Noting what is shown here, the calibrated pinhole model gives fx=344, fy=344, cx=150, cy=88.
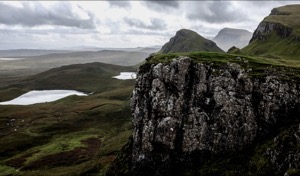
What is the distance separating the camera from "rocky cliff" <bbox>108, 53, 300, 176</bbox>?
172ft

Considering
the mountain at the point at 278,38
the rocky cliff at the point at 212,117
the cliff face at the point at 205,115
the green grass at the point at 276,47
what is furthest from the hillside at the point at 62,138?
the mountain at the point at 278,38

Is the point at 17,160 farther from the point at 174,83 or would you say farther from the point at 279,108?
the point at 279,108

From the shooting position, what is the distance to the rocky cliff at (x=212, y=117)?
52.5 meters

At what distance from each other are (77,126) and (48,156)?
1799 inches

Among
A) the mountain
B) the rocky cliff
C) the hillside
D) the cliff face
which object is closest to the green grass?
the mountain

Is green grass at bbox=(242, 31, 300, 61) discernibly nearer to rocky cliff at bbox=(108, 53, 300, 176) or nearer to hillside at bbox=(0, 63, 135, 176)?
hillside at bbox=(0, 63, 135, 176)

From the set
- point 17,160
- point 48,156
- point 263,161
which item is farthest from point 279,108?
point 17,160

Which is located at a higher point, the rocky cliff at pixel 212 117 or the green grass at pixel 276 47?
the green grass at pixel 276 47

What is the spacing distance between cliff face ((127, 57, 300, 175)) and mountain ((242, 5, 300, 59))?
83526 millimetres

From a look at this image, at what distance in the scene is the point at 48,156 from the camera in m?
104

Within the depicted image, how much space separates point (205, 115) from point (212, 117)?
121cm

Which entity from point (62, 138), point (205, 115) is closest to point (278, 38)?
point (62, 138)

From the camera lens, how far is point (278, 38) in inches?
6703

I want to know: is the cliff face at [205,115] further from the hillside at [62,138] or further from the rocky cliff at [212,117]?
the hillside at [62,138]
